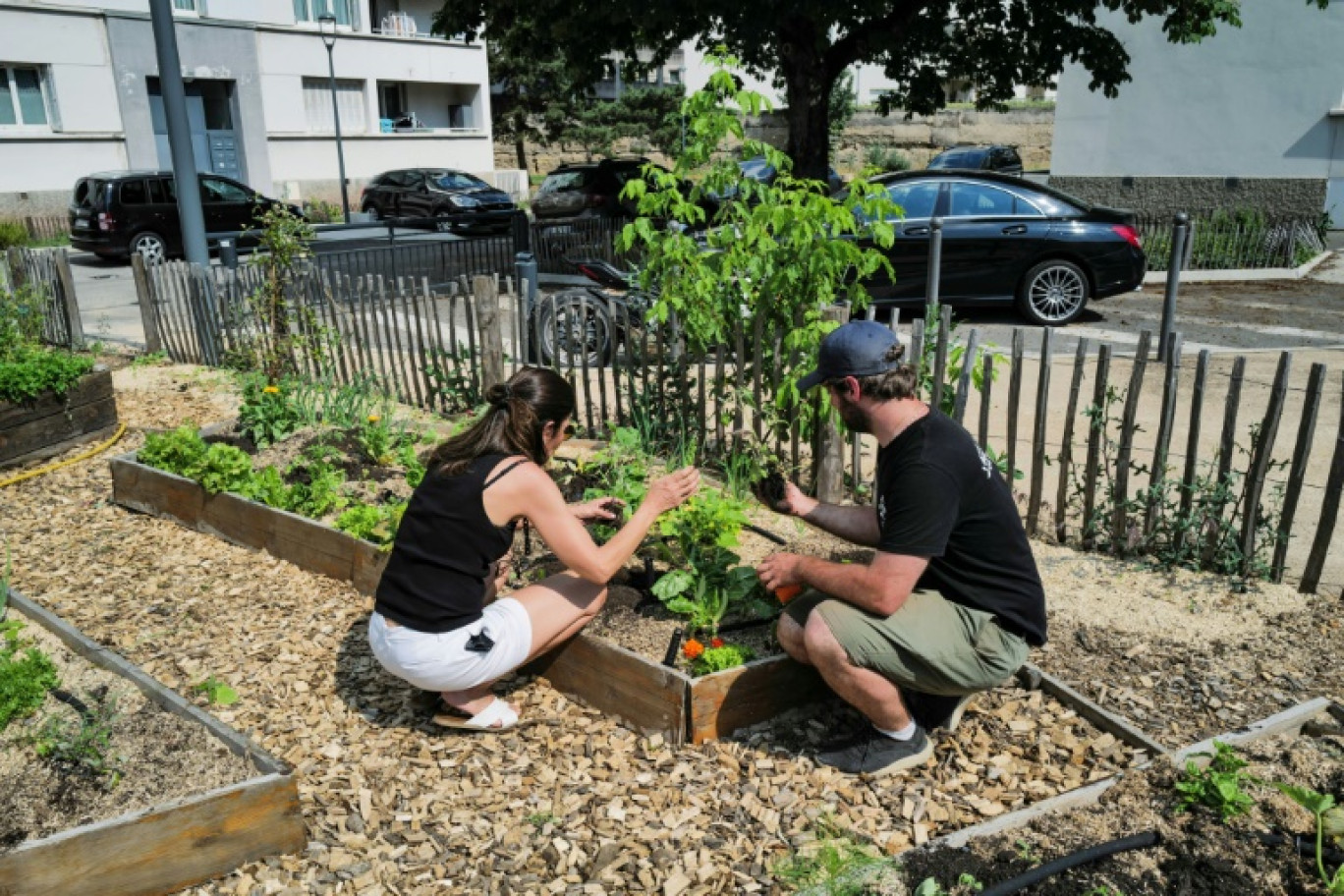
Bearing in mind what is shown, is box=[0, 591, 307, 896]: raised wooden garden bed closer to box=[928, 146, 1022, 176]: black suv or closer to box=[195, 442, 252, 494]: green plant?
box=[195, 442, 252, 494]: green plant

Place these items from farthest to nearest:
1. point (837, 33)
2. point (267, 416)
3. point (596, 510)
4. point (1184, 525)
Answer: point (837, 33), point (267, 416), point (1184, 525), point (596, 510)

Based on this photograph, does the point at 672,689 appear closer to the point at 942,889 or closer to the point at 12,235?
the point at 942,889

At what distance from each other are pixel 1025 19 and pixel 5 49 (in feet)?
71.6

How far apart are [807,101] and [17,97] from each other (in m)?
20.2

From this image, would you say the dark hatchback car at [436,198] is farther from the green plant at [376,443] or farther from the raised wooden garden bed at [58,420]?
the green plant at [376,443]

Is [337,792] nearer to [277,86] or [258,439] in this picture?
[258,439]

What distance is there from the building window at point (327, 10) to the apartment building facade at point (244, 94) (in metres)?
0.04

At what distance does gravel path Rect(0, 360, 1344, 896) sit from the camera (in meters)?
3.06

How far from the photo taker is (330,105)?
31078 mm

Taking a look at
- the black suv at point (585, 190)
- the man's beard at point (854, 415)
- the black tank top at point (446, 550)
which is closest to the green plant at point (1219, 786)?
the man's beard at point (854, 415)

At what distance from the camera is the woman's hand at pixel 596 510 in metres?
4.07

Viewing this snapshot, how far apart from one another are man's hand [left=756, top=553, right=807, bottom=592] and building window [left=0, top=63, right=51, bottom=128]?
26.6 metres

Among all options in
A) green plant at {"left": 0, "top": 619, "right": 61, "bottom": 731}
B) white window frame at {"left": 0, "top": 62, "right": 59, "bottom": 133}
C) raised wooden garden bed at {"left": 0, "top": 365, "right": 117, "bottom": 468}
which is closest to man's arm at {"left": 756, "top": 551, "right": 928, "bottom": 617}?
green plant at {"left": 0, "top": 619, "right": 61, "bottom": 731}

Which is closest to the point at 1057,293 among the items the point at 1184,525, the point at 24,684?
the point at 1184,525
